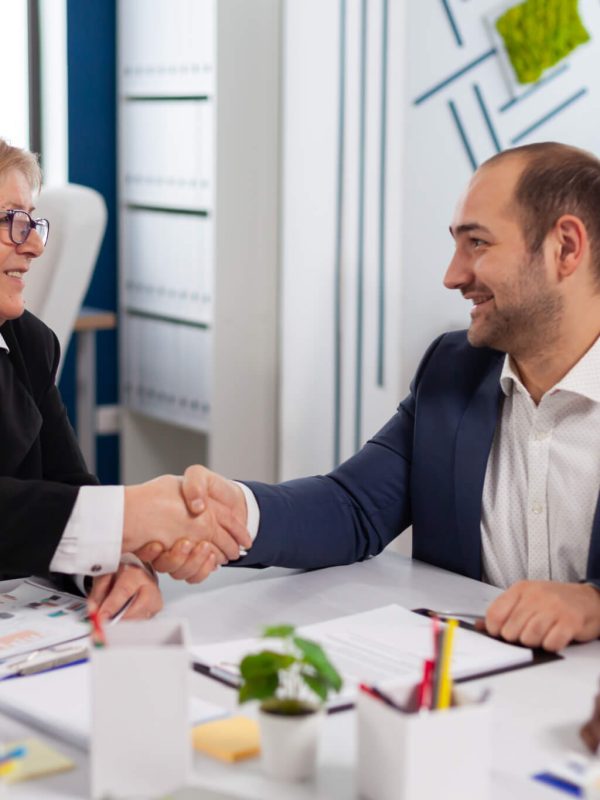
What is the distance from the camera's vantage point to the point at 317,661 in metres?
1.00

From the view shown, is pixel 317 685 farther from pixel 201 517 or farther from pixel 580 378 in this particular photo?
pixel 580 378

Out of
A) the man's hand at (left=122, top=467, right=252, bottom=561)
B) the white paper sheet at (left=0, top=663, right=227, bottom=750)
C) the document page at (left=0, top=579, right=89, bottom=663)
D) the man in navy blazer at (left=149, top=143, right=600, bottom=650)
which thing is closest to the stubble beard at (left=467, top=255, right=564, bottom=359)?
the man in navy blazer at (left=149, top=143, right=600, bottom=650)

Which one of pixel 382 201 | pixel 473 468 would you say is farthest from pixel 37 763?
pixel 382 201

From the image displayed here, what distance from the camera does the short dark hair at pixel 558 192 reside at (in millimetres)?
1819

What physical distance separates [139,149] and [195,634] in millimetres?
2890

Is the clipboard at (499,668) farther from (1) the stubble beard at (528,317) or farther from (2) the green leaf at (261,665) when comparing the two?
(1) the stubble beard at (528,317)

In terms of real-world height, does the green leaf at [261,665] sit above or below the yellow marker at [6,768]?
above

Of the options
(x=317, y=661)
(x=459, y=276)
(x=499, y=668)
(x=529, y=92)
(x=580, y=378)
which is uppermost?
(x=529, y=92)

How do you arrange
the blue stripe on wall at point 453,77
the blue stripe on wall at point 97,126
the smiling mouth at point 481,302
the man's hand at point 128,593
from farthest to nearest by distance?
the blue stripe on wall at point 97,126
the blue stripe on wall at point 453,77
the smiling mouth at point 481,302
the man's hand at point 128,593

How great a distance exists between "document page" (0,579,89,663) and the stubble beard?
688 mm

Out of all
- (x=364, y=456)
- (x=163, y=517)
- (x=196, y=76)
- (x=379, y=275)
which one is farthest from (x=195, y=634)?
(x=196, y=76)

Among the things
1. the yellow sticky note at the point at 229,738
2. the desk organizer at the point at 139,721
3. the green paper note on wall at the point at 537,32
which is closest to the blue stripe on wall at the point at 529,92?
the green paper note on wall at the point at 537,32

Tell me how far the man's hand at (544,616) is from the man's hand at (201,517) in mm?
399

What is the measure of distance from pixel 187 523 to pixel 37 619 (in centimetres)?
29
